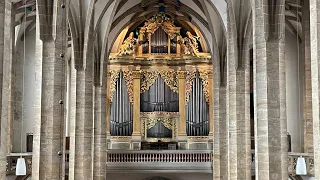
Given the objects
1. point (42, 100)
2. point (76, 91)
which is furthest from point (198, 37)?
point (42, 100)

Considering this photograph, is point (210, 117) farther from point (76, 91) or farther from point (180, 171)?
point (76, 91)

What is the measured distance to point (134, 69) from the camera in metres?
28.3

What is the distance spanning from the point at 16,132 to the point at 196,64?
10.2m

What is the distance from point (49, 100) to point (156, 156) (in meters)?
13.1

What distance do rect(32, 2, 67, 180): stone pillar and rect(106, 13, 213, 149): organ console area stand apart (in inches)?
561

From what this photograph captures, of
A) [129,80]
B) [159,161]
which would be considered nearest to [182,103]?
[129,80]

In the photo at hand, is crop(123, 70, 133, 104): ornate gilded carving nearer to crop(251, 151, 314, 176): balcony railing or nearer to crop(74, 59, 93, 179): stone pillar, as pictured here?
crop(74, 59, 93, 179): stone pillar

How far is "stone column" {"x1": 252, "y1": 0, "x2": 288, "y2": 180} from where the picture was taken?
13.0 metres

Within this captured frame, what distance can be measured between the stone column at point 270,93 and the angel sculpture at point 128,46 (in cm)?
1517

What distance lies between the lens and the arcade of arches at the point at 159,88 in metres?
13.3

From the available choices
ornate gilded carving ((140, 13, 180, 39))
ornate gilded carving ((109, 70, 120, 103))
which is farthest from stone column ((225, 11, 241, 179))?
ornate gilded carving ((109, 70, 120, 103))

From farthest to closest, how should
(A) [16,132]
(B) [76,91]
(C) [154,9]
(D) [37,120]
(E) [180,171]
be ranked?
(C) [154,9]
(E) [180,171]
(A) [16,132]
(B) [76,91]
(D) [37,120]

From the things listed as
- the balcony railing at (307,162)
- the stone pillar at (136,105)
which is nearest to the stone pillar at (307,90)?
the balcony railing at (307,162)

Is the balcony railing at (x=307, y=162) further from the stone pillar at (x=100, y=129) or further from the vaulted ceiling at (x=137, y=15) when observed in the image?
the stone pillar at (x=100, y=129)
